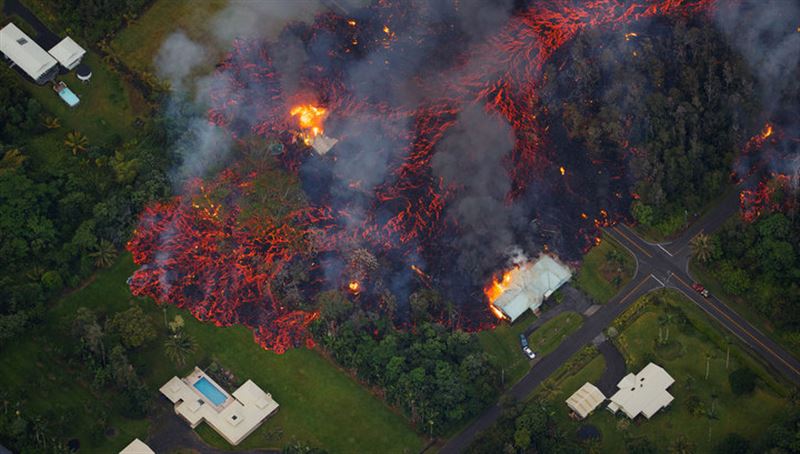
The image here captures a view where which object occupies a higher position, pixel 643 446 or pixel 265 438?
pixel 643 446

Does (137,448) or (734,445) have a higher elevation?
(734,445)

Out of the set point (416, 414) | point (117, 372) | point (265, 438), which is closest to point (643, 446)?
point (416, 414)

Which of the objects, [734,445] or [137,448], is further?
[137,448]

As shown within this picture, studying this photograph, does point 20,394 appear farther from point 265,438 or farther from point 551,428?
point 551,428

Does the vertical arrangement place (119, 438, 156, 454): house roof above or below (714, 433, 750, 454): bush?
below

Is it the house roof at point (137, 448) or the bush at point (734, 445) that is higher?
the bush at point (734, 445)

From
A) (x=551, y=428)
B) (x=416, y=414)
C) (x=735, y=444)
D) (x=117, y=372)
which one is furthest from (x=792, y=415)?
(x=117, y=372)

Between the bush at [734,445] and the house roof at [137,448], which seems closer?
the bush at [734,445]

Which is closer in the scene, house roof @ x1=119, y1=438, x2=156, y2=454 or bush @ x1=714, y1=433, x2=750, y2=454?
bush @ x1=714, y1=433, x2=750, y2=454
